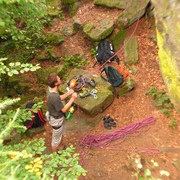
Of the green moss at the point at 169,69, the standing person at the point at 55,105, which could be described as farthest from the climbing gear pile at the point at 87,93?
the green moss at the point at 169,69

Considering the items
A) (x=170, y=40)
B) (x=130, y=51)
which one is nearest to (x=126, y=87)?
(x=130, y=51)

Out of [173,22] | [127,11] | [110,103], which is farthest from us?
[127,11]

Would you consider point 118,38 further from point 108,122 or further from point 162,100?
point 108,122

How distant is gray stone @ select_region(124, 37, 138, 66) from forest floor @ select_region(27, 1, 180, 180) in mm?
186

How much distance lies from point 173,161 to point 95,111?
2746 mm

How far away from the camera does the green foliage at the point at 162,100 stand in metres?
6.03

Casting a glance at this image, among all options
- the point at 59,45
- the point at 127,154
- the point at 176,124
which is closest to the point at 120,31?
the point at 59,45

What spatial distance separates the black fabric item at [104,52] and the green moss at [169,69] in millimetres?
3966

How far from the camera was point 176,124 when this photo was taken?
18.4 ft

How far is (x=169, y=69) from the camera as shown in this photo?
391 centimetres

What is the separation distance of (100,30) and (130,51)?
1510 millimetres

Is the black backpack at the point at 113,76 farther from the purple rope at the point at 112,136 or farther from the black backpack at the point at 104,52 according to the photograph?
the purple rope at the point at 112,136

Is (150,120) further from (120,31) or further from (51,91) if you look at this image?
(120,31)

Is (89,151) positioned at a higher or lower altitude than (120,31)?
lower
